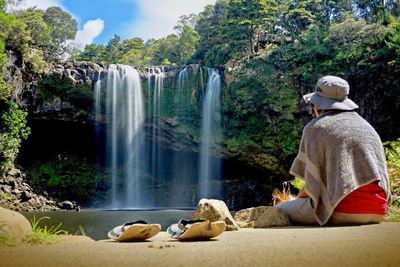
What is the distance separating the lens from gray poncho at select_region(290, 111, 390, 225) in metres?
3.50

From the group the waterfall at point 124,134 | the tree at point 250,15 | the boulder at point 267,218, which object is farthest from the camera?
the tree at point 250,15

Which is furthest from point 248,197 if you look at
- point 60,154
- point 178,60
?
point 178,60

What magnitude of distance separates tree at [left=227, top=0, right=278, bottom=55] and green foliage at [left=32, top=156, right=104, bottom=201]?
13.4 metres

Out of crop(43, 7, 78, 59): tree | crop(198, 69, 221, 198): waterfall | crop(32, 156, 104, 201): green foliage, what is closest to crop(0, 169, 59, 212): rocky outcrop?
crop(32, 156, 104, 201): green foliage

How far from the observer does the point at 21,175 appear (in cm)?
2325

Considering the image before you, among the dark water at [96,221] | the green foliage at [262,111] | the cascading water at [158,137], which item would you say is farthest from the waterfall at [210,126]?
the dark water at [96,221]

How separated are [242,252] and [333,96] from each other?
2.05 meters

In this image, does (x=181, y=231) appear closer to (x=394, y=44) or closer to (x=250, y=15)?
(x=394, y=44)

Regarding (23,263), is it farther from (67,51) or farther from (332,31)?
(67,51)

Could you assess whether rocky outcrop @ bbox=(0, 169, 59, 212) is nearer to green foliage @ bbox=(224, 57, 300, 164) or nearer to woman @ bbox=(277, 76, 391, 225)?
green foliage @ bbox=(224, 57, 300, 164)

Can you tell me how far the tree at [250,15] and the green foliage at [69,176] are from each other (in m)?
13.4

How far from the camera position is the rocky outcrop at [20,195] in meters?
20.1

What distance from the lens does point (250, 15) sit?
88.3ft

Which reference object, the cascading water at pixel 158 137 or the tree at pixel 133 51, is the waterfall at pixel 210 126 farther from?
the tree at pixel 133 51
